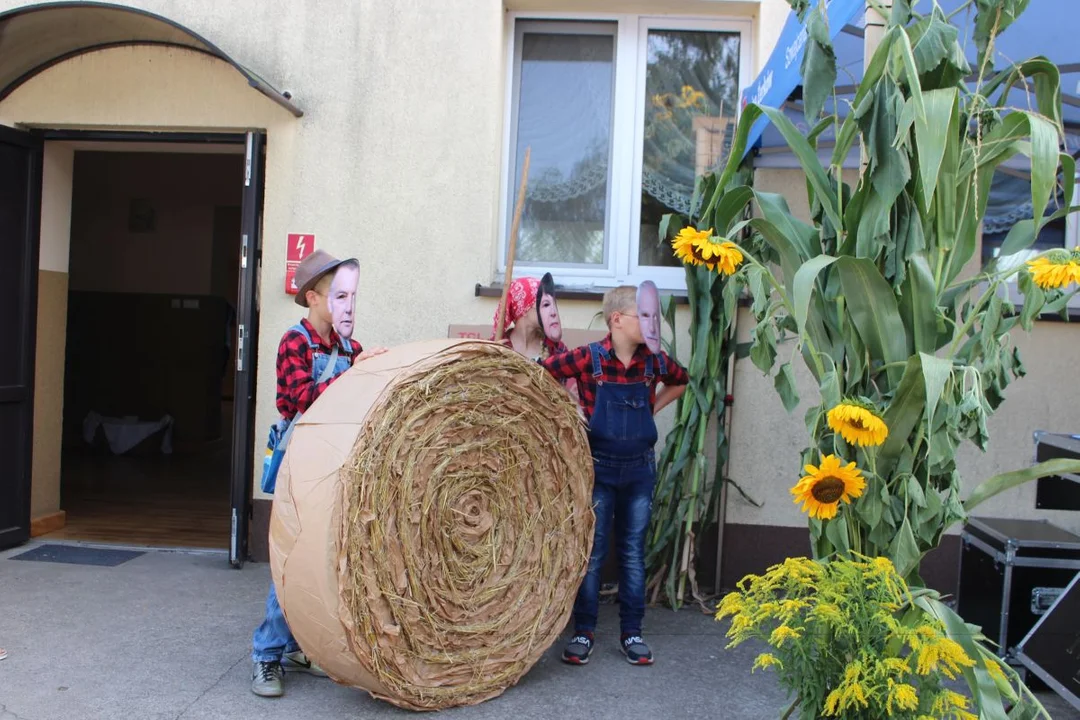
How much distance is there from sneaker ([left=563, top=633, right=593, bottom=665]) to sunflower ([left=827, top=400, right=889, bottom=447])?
1700mm

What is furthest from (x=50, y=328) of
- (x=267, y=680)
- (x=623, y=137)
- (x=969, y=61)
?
(x=969, y=61)

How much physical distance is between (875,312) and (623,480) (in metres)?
1.40

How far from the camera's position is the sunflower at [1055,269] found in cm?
249

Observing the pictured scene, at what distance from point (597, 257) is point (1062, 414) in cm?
252

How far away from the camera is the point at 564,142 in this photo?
208 inches

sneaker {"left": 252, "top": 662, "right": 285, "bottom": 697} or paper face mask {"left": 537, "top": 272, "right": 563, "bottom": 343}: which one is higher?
paper face mask {"left": 537, "top": 272, "right": 563, "bottom": 343}

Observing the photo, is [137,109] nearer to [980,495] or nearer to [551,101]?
[551,101]

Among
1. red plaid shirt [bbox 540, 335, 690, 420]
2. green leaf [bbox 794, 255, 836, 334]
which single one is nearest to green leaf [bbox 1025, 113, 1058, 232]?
green leaf [bbox 794, 255, 836, 334]

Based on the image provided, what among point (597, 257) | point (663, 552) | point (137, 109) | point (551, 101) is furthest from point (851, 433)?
point (137, 109)

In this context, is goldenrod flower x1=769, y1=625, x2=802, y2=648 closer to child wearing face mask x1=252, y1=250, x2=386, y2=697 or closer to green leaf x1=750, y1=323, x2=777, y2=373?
green leaf x1=750, y1=323, x2=777, y2=373

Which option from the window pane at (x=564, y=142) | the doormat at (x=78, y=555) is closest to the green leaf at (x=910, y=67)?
the window pane at (x=564, y=142)

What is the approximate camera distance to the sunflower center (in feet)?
8.73

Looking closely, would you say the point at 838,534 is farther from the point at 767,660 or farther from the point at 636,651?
the point at 636,651

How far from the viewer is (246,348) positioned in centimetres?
510
